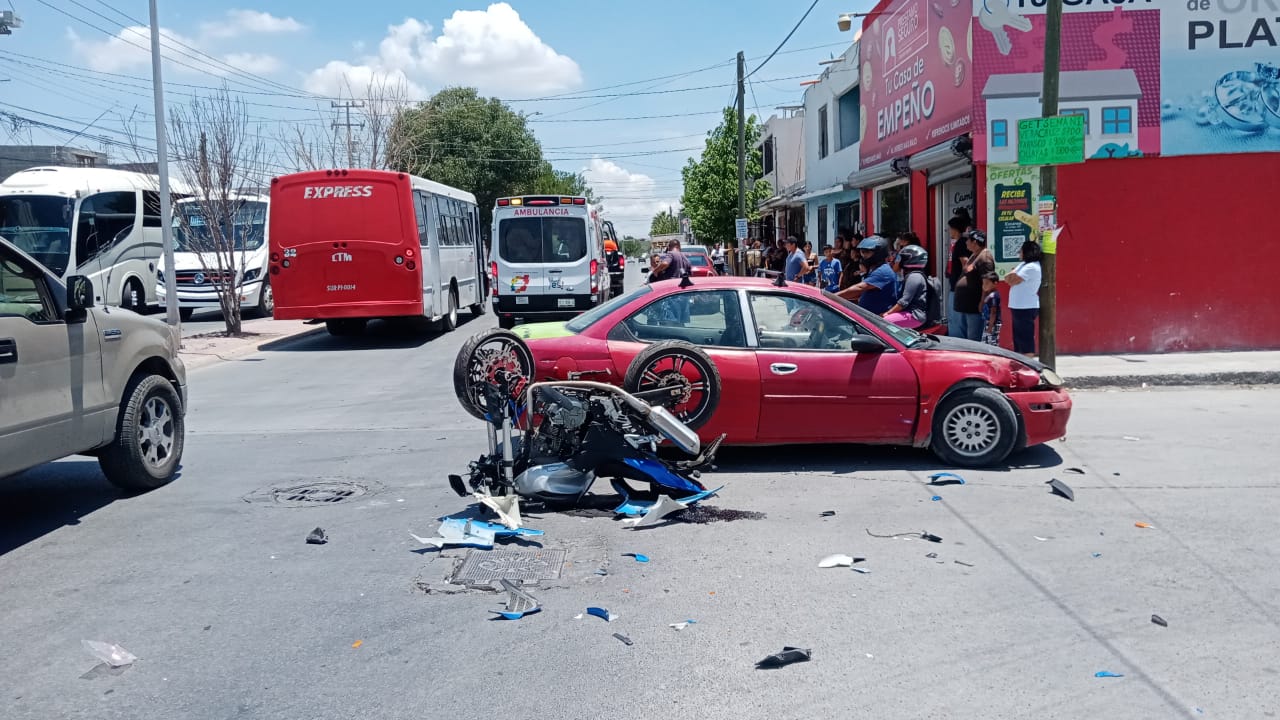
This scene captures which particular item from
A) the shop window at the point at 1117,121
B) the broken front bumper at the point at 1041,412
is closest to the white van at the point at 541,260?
the shop window at the point at 1117,121

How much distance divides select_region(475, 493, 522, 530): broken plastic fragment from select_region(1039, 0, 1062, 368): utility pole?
24.5ft

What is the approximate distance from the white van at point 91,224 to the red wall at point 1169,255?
1830cm

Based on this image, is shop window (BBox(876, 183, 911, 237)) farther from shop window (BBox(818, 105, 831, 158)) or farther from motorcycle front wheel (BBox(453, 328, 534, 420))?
motorcycle front wheel (BBox(453, 328, 534, 420))

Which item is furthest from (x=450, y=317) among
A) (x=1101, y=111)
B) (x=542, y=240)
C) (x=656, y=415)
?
(x=656, y=415)

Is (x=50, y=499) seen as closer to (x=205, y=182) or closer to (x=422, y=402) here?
(x=422, y=402)

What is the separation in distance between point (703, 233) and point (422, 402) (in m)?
42.3

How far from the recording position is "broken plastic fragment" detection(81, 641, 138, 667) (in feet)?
14.3

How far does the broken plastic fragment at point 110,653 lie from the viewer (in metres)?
4.37

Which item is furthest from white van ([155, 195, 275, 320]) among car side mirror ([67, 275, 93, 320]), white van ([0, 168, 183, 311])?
car side mirror ([67, 275, 93, 320])

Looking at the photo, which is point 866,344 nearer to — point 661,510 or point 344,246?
point 661,510

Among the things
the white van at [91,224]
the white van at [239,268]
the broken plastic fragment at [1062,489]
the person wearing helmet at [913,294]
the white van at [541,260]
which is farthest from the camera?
the white van at [239,268]

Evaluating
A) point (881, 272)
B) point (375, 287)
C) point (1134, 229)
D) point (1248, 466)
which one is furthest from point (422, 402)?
point (1134, 229)

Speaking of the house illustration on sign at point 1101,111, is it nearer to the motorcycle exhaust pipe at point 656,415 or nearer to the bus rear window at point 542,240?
the bus rear window at point 542,240

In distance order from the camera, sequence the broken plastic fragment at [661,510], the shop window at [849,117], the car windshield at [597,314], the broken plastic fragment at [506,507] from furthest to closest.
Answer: the shop window at [849,117], the car windshield at [597,314], the broken plastic fragment at [661,510], the broken plastic fragment at [506,507]
